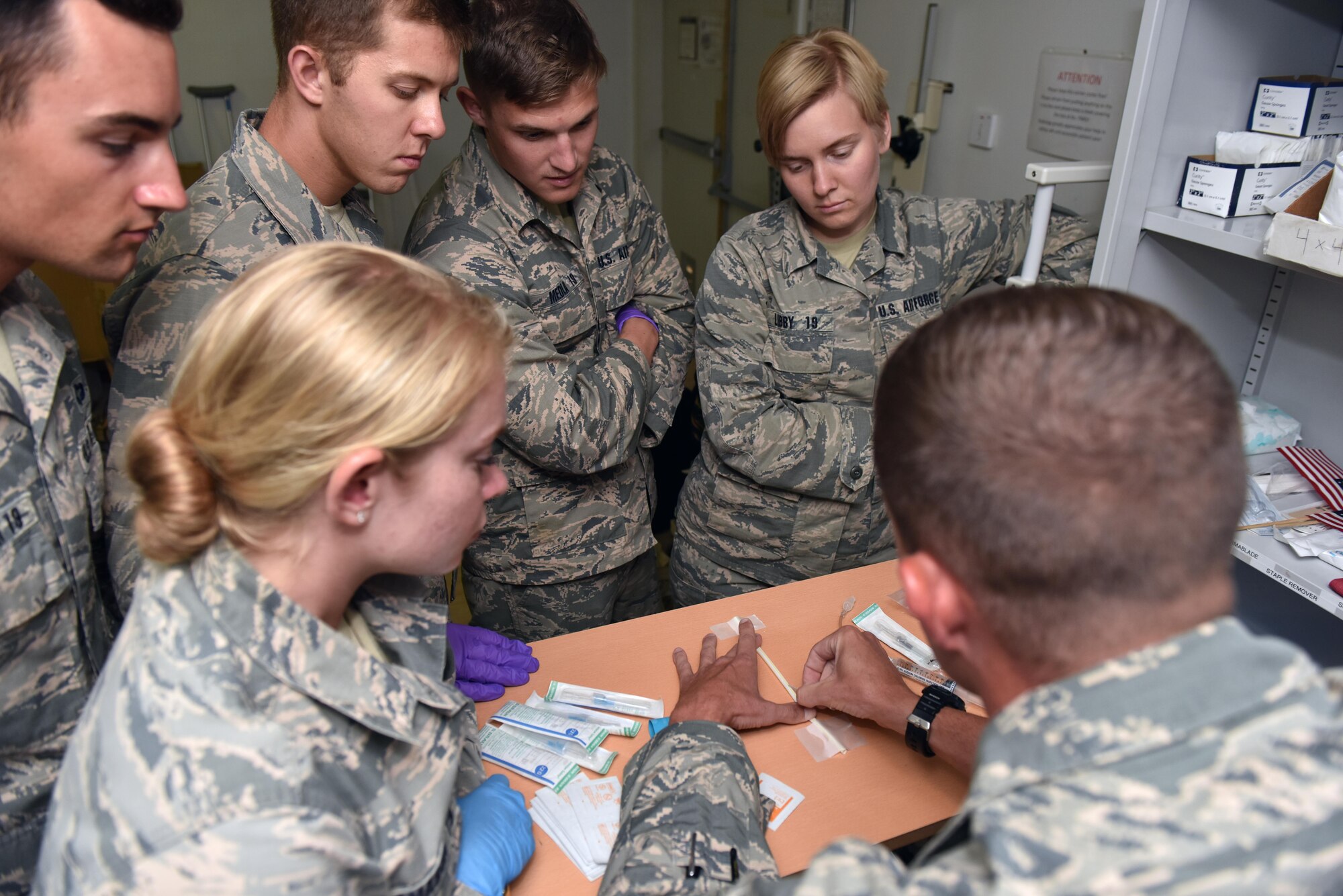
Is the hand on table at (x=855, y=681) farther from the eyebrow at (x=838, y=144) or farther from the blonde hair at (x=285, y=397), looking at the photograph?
the eyebrow at (x=838, y=144)

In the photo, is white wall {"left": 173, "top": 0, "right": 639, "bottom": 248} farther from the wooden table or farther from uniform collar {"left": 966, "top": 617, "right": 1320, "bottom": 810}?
uniform collar {"left": 966, "top": 617, "right": 1320, "bottom": 810}

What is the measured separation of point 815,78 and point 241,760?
1449 mm

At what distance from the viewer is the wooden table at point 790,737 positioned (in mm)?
1116

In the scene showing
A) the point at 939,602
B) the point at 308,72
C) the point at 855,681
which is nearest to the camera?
the point at 939,602

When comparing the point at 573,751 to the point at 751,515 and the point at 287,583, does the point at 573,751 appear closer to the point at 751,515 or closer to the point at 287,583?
the point at 287,583

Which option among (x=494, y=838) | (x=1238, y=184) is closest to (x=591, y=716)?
(x=494, y=838)

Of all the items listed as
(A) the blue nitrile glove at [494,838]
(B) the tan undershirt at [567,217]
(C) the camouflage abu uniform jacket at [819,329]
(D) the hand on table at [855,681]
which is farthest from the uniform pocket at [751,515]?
(A) the blue nitrile glove at [494,838]

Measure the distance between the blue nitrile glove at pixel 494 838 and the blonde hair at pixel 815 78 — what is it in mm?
1295

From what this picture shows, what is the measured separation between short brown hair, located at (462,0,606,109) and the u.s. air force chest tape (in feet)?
3.73

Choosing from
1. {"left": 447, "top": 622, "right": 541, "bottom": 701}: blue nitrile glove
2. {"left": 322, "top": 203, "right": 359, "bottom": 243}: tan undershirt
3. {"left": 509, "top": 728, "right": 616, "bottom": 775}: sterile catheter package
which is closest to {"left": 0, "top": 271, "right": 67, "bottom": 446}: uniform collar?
{"left": 322, "top": 203, "right": 359, "bottom": 243}: tan undershirt

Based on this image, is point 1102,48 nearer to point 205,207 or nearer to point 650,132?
point 205,207

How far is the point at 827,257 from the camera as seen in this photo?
177cm

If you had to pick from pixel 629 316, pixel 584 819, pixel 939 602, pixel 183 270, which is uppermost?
pixel 183 270

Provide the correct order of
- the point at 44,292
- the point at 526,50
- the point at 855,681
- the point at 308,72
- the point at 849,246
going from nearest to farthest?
the point at 44,292 < the point at 855,681 < the point at 308,72 < the point at 526,50 < the point at 849,246
